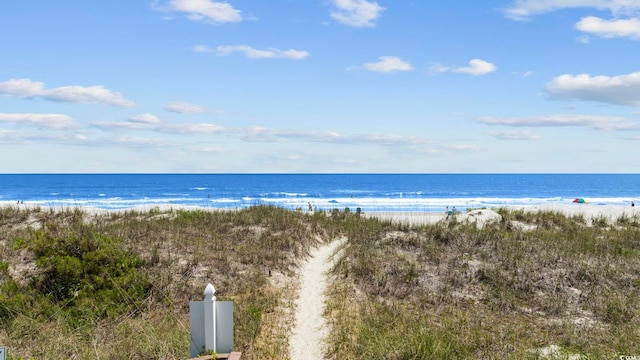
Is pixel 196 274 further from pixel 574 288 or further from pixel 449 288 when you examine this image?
pixel 574 288

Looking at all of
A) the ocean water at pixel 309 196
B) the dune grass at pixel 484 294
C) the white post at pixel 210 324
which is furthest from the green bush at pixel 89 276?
the ocean water at pixel 309 196

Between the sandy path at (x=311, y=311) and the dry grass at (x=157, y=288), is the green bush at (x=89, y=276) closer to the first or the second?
the dry grass at (x=157, y=288)

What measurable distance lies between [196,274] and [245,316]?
12.3 ft

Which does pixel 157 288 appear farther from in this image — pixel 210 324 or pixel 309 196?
pixel 309 196

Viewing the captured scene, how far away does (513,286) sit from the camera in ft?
46.6

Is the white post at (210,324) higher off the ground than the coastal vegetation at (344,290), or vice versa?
the white post at (210,324)

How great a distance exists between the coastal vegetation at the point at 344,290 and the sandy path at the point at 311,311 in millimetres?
269

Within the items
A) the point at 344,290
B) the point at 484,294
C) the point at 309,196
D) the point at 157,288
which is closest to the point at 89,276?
the point at 157,288

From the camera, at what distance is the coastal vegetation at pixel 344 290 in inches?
378

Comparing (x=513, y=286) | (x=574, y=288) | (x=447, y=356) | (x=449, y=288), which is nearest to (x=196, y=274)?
(x=449, y=288)

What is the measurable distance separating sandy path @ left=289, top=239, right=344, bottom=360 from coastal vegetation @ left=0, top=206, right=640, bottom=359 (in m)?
0.27

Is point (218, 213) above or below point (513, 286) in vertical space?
above

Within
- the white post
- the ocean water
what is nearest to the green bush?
the white post

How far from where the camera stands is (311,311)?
12.6 metres
